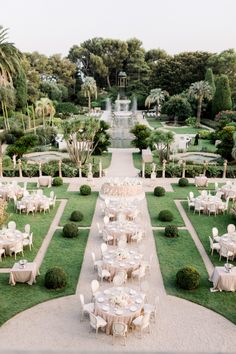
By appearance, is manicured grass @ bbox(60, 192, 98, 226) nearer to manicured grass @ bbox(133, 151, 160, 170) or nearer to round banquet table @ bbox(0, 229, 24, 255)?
round banquet table @ bbox(0, 229, 24, 255)

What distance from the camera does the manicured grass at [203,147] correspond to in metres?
41.6

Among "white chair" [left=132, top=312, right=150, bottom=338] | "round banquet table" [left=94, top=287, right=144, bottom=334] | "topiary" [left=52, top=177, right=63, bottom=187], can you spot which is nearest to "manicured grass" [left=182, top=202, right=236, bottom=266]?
"round banquet table" [left=94, top=287, right=144, bottom=334]

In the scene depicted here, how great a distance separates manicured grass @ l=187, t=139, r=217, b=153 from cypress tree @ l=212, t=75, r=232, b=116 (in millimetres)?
11899

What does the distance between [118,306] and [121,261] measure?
3366 mm

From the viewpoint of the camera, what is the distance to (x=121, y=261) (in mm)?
15562

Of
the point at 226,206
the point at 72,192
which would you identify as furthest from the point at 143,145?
the point at 226,206

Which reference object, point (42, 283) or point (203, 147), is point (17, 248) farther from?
point (203, 147)

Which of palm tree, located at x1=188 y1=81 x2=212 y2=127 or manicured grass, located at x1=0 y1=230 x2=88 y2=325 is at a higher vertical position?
palm tree, located at x1=188 y1=81 x2=212 y2=127

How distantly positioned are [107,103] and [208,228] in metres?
64.5

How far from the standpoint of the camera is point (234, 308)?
44.2ft

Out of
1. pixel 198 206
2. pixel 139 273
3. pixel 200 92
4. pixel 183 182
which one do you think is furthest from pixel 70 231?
pixel 200 92

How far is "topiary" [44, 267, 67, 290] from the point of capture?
565 inches

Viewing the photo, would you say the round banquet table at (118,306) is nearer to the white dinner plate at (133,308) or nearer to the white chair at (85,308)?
the white dinner plate at (133,308)

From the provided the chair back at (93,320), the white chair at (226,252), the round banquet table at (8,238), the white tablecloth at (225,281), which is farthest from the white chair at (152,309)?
the round banquet table at (8,238)
